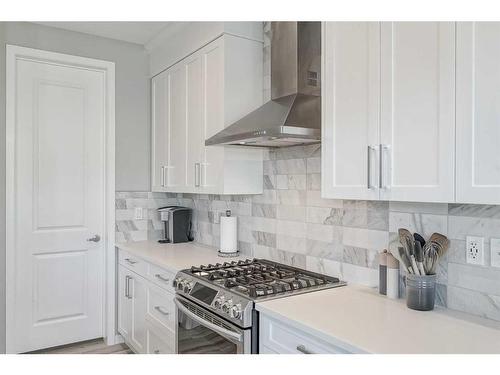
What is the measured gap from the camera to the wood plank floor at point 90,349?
323cm

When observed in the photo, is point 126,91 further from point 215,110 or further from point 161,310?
point 161,310

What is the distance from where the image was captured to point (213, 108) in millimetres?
2654

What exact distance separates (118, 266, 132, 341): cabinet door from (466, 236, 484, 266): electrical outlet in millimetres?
2427

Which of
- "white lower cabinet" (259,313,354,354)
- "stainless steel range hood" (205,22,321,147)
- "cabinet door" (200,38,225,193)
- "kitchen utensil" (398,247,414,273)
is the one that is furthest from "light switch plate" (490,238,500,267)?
"cabinet door" (200,38,225,193)

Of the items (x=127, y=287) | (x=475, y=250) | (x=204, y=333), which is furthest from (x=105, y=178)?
(x=475, y=250)

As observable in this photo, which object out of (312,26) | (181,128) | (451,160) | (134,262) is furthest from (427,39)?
(134,262)

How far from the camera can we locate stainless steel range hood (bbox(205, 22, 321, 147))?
205 centimetres

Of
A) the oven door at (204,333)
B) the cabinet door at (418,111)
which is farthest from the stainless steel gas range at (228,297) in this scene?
the cabinet door at (418,111)

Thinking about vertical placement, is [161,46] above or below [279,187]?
above

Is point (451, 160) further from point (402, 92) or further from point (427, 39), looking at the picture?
point (427, 39)

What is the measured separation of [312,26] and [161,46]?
1.57 m

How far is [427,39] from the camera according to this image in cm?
147

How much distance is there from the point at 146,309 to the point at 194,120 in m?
1.37

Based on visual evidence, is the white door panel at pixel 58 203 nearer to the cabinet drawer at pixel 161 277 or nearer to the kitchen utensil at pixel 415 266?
the cabinet drawer at pixel 161 277
